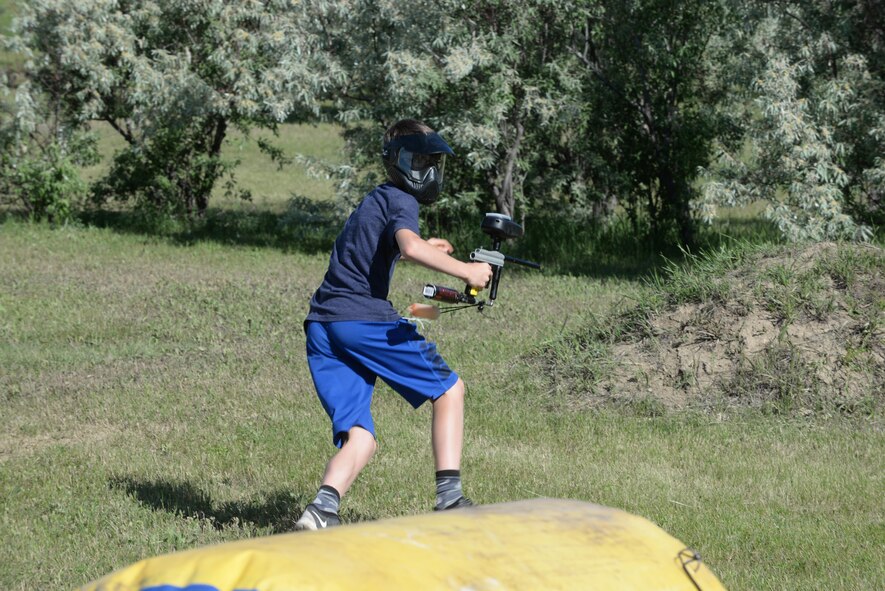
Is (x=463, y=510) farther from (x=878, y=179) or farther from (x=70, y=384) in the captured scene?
(x=878, y=179)

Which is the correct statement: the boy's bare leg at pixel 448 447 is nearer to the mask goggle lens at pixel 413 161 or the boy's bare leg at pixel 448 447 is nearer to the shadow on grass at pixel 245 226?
the mask goggle lens at pixel 413 161

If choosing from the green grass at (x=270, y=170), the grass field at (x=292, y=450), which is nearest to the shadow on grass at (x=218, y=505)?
the grass field at (x=292, y=450)

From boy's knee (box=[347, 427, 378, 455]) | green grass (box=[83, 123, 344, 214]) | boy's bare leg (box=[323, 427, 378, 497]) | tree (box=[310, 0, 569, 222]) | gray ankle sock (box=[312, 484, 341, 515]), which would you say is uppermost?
tree (box=[310, 0, 569, 222])

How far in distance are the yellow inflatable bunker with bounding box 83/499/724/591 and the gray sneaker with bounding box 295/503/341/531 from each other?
137cm

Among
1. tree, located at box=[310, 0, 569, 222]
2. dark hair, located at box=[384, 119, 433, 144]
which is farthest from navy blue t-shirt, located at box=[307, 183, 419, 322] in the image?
tree, located at box=[310, 0, 569, 222]

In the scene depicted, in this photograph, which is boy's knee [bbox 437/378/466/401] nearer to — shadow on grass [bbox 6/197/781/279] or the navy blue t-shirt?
the navy blue t-shirt

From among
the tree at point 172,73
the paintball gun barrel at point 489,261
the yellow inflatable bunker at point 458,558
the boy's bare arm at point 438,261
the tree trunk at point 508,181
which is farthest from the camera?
the tree at point 172,73

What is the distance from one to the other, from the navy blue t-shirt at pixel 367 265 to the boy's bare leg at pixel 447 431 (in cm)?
45

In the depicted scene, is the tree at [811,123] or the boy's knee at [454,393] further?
the tree at [811,123]

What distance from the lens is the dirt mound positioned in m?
8.18

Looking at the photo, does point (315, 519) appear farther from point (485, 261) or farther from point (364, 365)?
point (485, 261)

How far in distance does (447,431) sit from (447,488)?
0.26m

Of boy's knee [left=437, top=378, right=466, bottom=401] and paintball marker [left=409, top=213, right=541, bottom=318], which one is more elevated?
paintball marker [left=409, top=213, right=541, bottom=318]

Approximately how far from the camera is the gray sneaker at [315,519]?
481 cm
